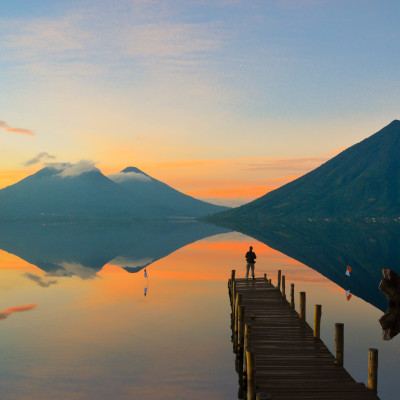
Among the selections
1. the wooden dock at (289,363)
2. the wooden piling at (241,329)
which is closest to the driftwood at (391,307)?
the wooden dock at (289,363)

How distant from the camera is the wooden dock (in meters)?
16.5

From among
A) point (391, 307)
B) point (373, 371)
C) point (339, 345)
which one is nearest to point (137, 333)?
point (339, 345)

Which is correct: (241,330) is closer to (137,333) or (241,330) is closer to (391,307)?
(137,333)

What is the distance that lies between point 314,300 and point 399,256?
1622 inches

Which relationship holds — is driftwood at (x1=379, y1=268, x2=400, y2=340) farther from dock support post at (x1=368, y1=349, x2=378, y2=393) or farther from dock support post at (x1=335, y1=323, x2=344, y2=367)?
dock support post at (x1=335, y1=323, x2=344, y2=367)

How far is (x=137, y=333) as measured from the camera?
30031 mm

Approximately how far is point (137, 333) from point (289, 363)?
42.8 feet

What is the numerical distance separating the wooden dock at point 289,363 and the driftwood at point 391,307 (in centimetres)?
432

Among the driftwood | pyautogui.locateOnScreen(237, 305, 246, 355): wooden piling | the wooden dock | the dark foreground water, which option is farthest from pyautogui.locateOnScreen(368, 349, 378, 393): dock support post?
pyautogui.locateOnScreen(237, 305, 246, 355): wooden piling

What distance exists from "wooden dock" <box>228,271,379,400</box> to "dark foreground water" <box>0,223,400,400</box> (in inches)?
90.8

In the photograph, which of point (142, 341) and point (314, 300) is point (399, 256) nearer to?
point (314, 300)

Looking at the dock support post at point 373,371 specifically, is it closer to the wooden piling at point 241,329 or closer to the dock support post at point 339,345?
the dock support post at point 339,345

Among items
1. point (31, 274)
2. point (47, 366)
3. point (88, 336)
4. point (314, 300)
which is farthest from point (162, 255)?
point (47, 366)

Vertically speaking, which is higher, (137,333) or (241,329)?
(241,329)
